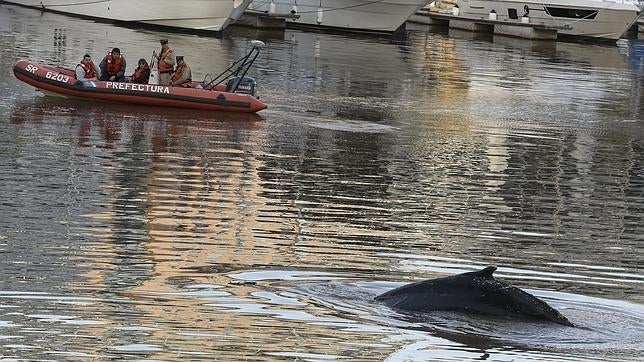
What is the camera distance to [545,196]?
23219mm

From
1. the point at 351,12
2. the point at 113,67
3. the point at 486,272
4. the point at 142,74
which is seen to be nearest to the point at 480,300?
the point at 486,272

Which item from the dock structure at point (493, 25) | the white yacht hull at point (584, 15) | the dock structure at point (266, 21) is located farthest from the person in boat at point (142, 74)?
the white yacht hull at point (584, 15)

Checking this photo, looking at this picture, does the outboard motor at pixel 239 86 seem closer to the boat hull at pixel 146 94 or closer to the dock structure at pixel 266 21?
the boat hull at pixel 146 94

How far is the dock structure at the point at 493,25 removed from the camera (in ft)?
241

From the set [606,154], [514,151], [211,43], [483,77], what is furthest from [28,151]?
[211,43]

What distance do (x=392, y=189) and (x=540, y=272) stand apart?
659 cm

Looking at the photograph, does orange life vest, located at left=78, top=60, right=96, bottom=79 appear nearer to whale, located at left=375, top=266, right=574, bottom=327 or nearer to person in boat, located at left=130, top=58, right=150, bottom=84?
person in boat, located at left=130, top=58, right=150, bottom=84

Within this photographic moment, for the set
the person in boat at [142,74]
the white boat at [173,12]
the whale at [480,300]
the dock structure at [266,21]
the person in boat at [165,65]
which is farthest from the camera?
the dock structure at [266,21]

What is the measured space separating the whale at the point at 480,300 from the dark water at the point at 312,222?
5.2 inches

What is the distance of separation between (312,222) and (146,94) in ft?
42.6

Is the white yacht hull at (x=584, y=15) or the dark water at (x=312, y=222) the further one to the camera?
the white yacht hull at (x=584, y=15)

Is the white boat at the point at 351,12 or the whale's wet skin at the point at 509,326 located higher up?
the white boat at the point at 351,12

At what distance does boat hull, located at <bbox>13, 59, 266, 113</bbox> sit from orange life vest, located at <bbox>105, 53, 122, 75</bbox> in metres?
0.76

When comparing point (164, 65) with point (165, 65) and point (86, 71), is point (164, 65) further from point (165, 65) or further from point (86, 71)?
point (86, 71)
